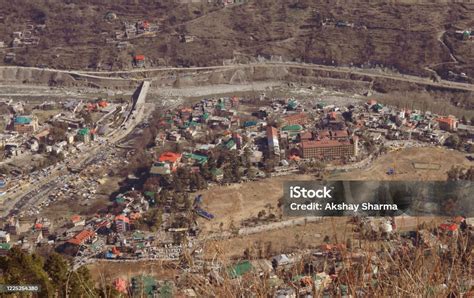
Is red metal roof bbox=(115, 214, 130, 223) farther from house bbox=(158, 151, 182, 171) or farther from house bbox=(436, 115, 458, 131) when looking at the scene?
house bbox=(436, 115, 458, 131)

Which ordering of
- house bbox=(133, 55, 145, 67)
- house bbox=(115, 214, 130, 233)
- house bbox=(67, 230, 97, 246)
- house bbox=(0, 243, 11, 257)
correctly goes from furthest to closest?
1. house bbox=(133, 55, 145, 67)
2. house bbox=(115, 214, 130, 233)
3. house bbox=(67, 230, 97, 246)
4. house bbox=(0, 243, 11, 257)

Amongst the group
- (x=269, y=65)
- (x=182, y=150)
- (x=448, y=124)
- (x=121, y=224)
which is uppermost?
(x=269, y=65)

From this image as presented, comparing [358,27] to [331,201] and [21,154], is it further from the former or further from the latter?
[331,201]

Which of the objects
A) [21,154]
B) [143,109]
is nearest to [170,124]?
[143,109]

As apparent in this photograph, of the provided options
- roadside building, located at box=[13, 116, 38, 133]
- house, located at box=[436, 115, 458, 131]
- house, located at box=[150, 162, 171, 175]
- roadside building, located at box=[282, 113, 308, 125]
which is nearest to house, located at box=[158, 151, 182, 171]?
house, located at box=[150, 162, 171, 175]

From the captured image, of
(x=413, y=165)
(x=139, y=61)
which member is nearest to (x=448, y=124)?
(x=413, y=165)

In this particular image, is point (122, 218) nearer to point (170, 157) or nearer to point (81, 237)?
point (81, 237)

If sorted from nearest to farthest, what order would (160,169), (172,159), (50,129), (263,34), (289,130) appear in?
(160,169) → (172,159) → (289,130) → (50,129) → (263,34)

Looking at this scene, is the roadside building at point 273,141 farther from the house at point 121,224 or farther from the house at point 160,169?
the house at point 121,224

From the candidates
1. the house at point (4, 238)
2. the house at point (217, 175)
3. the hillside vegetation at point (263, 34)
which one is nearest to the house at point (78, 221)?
Result: the house at point (4, 238)

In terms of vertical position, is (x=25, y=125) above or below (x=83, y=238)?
above

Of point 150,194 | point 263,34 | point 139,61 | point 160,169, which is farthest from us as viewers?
point 263,34

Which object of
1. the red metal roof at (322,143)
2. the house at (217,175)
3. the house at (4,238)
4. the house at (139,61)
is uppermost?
the house at (139,61)
